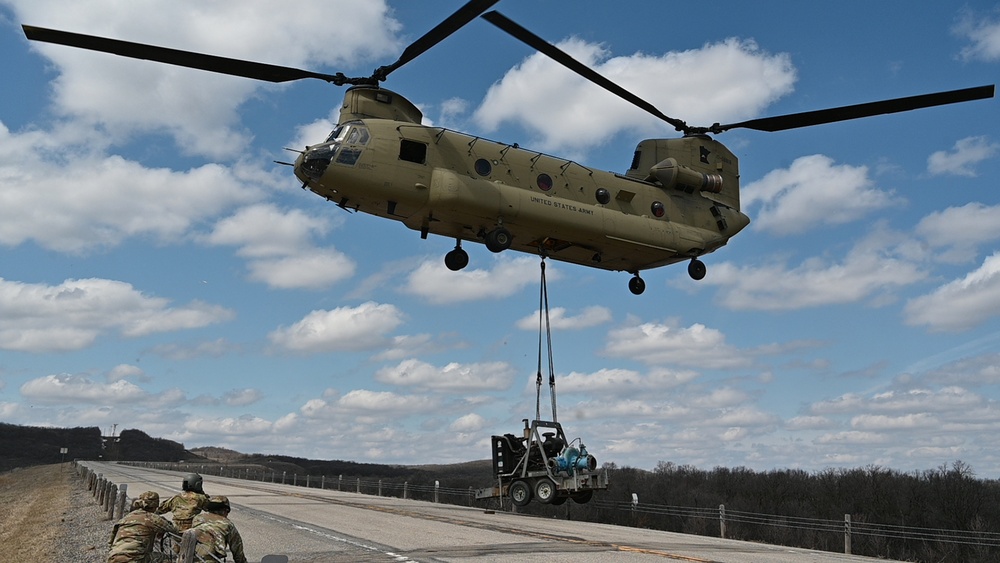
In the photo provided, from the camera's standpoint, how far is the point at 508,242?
764 inches

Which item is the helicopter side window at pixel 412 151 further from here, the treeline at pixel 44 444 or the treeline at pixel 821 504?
the treeline at pixel 44 444

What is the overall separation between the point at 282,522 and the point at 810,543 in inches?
764

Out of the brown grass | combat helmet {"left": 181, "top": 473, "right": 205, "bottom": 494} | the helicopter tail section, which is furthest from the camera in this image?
the helicopter tail section

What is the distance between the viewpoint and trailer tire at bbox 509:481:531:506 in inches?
799

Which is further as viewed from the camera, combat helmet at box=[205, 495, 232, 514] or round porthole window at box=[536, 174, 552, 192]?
round porthole window at box=[536, 174, 552, 192]

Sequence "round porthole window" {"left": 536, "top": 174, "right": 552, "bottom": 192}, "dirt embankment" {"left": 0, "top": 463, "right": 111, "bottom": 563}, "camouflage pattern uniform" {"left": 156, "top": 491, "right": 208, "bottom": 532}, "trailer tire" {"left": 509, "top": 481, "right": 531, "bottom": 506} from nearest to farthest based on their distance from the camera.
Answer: "camouflage pattern uniform" {"left": 156, "top": 491, "right": 208, "bottom": 532} < "dirt embankment" {"left": 0, "top": 463, "right": 111, "bottom": 563} < "round porthole window" {"left": 536, "top": 174, "right": 552, "bottom": 192} < "trailer tire" {"left": 509, "top": 481, "right": 531, "bottom": 506}

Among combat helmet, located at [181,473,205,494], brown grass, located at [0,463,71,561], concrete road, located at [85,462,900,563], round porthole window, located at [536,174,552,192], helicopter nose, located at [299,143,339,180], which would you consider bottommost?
brown grass, located at [0,463,71,561]

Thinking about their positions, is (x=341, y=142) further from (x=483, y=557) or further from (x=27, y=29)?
(x=483, y=557)

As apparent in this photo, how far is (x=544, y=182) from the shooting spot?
20.1 metres

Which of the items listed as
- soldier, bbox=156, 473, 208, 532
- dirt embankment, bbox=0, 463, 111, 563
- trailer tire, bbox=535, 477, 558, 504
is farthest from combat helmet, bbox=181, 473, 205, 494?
trailer tire, bbox=535, 477, 558, 504

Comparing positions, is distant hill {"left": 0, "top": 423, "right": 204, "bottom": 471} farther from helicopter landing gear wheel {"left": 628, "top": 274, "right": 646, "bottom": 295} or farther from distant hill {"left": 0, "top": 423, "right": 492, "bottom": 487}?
helicopter landing gear wheel {"left": 628, "top": 274, "right": 646, "bottom": 295}

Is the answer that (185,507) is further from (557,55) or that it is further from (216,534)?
(557,55)

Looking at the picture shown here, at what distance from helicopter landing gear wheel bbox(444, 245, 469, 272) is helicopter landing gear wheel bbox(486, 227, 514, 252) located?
1.40 m

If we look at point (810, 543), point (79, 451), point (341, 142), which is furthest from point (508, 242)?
point (79, 451)
